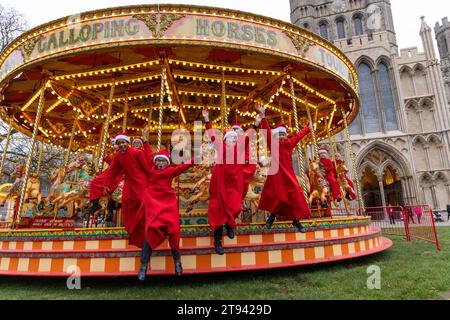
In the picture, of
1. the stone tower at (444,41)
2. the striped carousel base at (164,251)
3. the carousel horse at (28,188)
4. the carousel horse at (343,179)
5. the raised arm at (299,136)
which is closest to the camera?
the striped carousel base at (164,251)

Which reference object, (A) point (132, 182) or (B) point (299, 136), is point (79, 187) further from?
(B) point (299, 136)

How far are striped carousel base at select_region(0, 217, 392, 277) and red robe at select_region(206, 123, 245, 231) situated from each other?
630 mm

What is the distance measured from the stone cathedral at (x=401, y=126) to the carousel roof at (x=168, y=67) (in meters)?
17.5

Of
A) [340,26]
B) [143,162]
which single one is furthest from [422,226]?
[340,26]

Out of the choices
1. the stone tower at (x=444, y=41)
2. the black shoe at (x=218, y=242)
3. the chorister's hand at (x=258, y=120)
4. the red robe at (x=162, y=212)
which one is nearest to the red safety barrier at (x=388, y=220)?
the chorister's hand at (x=258, y=120)

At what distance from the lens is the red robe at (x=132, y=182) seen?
161 inches

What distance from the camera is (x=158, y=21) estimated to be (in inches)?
220

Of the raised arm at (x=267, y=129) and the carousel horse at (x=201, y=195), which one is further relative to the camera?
the carousel horse at (x=201, y=195)

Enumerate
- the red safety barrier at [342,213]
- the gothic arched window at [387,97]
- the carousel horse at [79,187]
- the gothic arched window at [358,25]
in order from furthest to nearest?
the gothic arched window at [358,25] < the gothic arched window at [387,97] < the red safety barrier at [342,213] < the carousel horse at [79,187]

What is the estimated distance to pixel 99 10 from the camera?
→ 5.70 metres

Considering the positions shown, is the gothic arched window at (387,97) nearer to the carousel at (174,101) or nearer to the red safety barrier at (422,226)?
the red safety barrier at (422,226)

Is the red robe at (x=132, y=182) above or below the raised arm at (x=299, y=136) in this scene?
below

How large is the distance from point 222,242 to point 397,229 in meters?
11.0

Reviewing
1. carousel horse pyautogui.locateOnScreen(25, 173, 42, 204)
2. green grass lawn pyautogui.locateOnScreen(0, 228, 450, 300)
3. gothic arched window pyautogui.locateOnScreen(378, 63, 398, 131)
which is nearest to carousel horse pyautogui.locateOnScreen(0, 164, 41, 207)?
carousel horse pyautogui.locateOnScreen(25, 173, 42, 204)
